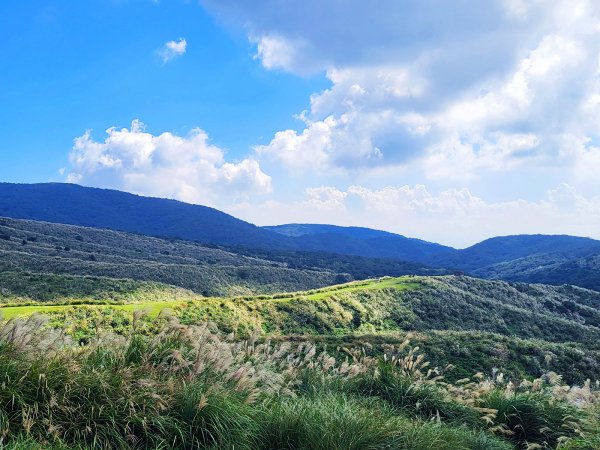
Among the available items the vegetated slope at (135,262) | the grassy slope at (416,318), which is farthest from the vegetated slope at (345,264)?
the grassy slope at (416,318)

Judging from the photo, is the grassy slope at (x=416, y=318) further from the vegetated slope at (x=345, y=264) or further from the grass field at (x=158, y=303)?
the vegetated slope at (x=345, y=264)

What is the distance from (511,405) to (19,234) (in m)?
116

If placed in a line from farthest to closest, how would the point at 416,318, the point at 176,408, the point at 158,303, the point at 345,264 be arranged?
the point at 345,264 < the point at 416,318 < the point at 158,303 < the point at 176,408

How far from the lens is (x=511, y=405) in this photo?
305 inches

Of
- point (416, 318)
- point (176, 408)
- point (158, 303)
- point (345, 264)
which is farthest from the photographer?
point (345, 264)

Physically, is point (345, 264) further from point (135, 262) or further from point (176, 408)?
point (176, 408)

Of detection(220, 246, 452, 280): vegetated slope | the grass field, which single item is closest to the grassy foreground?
the grass field

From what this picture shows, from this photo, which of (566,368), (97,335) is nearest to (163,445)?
(97,335)

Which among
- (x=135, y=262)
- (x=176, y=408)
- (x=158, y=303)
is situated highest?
(x=176, y=408)

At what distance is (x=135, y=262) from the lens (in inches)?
3280

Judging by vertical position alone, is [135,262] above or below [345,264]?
below

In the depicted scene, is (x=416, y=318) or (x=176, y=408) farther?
(x=416, y=318)

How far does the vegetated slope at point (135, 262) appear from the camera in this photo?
64188 mm

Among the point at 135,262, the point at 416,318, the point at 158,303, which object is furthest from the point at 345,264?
the point at 158,303
